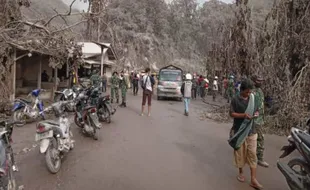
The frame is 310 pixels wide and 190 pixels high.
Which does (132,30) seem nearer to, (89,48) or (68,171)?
(89,48)

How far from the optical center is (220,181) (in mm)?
5484

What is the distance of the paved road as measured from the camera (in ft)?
17.1

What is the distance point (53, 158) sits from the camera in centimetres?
564

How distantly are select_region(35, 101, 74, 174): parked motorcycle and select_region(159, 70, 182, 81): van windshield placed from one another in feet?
53.3

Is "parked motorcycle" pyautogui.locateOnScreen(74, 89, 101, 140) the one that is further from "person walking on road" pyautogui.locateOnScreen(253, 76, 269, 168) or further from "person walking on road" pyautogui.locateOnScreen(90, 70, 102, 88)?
"person walking on road" pyautogui.locateOnScreen(253, 76, 269, 168)

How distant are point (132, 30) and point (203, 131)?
135ft

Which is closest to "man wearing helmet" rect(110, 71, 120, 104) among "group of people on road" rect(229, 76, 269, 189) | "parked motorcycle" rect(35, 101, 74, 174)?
"parked motorcycle" rect(35, 101, 74, 174)

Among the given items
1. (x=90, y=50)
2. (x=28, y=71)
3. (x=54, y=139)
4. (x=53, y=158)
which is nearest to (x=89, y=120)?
(x=54, y=139)

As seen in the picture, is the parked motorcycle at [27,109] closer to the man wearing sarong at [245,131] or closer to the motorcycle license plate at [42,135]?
the motorcycle license plate at [42,135]

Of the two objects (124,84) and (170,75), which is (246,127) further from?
(170,75)

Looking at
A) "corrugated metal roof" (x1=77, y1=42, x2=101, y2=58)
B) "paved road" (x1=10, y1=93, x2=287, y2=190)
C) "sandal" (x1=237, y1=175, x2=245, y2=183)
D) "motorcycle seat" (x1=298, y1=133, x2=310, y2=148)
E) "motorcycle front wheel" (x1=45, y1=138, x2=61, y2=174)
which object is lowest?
"paved road" (x1=10, y1=93, x2=287, y2=190)

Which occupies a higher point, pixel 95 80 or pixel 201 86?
pixel 95 80

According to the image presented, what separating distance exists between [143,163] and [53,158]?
175 cm

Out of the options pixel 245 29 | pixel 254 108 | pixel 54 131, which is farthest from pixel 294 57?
pixel 54 131
